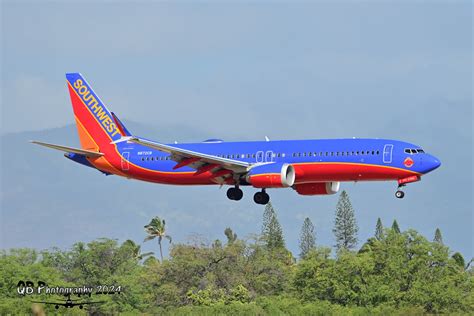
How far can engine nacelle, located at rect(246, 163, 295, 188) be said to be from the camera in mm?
86688

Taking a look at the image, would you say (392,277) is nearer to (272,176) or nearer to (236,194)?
(236,194)

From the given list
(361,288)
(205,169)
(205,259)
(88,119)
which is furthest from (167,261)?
(205,169)

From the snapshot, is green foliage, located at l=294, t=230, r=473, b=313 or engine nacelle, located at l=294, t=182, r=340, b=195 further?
green foliage, located at l=294, t=230, r=473, b=313

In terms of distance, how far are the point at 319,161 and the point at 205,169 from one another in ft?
29.6

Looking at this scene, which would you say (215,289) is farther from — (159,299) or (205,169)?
(205,169)

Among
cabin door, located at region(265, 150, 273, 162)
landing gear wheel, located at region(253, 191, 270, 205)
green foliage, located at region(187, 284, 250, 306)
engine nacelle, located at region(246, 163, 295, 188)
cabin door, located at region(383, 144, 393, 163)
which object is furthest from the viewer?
green foliage, located at region(187, 284, 250, 306)

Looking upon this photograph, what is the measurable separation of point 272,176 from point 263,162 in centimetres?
315

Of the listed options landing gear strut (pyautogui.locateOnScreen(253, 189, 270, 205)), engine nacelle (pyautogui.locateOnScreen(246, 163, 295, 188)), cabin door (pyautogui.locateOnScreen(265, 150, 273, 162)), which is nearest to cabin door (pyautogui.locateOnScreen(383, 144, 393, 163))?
engine nacelle (pyautogui.locateOnScreen(246, 163, 295, 188))

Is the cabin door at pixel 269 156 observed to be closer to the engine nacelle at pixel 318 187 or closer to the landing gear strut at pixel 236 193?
the landing gear strut at pixel 236 193

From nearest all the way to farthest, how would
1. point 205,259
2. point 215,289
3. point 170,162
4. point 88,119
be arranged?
1. point 170,162
2. point 88,119
3. point 215,289
4. point 205,259

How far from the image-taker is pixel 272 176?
8700 cm

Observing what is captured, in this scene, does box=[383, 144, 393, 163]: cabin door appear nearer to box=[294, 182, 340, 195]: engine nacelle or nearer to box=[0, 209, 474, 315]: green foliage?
box=[294, 182, 340, 195]: engine nacelle

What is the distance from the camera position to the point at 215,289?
420 feet

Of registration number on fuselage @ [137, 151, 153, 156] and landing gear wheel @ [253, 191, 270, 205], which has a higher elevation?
registration number on fuselage @ [137, 151, 153, 156]
